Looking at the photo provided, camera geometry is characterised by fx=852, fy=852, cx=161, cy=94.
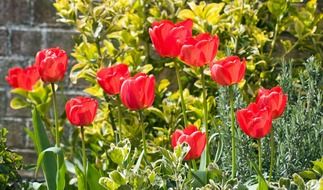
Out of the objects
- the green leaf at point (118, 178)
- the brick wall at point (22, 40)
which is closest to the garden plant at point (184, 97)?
the green leaf at point (118, 178)

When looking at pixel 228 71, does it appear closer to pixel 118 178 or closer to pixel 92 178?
pixel 118 178

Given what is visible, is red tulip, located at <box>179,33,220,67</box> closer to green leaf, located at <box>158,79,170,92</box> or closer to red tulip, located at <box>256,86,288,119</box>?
red tulip, located at <box>256,86,288,119</box>

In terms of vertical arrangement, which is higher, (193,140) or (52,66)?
(52,66)

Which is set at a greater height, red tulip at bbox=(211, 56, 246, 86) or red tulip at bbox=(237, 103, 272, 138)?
red tulip at bbox=(211, 56, 246, 86)

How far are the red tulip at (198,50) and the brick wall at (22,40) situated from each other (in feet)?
4.59

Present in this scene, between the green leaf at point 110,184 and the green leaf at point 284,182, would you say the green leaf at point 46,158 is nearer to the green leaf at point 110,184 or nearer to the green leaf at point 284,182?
the green leaf at point 110,184

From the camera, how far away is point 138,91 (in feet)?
6.95

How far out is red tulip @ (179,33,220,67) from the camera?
83.0 inches

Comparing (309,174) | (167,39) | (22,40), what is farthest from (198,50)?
(22,40)

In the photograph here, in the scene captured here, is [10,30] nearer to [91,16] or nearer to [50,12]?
[50,12]

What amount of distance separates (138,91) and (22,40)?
151 centimetres

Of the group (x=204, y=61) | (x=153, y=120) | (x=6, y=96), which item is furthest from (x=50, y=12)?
(x=204, y=61)

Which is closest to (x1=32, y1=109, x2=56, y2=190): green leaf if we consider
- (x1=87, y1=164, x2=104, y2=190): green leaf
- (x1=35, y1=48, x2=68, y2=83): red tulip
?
(x1=87, y1=164, x2=104, y2=190): green leaf

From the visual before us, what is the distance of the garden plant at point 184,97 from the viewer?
211 centimetres
